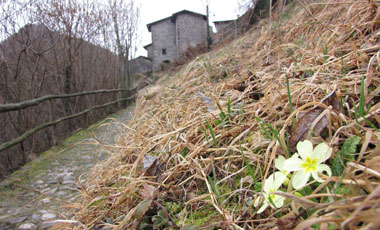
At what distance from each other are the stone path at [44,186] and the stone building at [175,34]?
24.0m

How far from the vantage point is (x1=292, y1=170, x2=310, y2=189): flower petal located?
1.75 feet

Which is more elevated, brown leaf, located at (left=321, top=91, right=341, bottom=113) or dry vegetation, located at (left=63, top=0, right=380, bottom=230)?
brown leaf, located at (left=321, top=91, right=341, bottom=113)

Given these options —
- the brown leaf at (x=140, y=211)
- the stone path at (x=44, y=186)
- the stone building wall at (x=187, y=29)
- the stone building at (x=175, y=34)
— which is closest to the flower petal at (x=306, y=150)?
the brown leaf at (x=140, y=211)

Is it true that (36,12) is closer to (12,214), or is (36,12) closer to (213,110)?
(12,214)

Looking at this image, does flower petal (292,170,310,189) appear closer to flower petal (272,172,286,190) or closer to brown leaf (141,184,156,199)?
flower petal (272,172,286,190)

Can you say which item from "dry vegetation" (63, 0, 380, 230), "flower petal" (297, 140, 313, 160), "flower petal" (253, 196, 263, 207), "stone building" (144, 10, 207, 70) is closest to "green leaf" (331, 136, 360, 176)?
"dry vegetation" (63, 0, 380, 230)

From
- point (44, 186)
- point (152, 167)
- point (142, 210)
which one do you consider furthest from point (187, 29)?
point (142, 210)

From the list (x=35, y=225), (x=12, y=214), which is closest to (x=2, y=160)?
(x=12, y=214)

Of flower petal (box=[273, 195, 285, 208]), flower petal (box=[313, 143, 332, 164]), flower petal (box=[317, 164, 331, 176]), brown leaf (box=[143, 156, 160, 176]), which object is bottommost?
brown leaf (box=[143, 156, 160, 176])

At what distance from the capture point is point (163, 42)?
30078mm

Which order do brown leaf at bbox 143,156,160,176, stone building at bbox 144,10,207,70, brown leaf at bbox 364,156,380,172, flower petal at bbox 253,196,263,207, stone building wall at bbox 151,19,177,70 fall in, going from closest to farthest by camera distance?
brown leaf at bbox 364,156,380,172, flower petal at bbox 253,196,263,207, brown leaf at bbox 143,156,160,176, stone building at bbox 144,10,207,70, stone building wall at bbox 151,19,177,70

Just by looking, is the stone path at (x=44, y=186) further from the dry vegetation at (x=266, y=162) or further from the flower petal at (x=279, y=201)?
the flower petal at (x=279, y=201)

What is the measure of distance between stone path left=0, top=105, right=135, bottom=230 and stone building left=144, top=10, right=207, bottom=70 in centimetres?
2398

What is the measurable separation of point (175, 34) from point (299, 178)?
3104 cm
